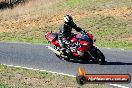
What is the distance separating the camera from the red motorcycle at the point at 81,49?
1702cm

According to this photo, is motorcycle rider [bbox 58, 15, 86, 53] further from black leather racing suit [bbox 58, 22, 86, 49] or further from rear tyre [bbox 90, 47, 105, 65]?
rear tyre [bbox 90, 47, 105, 65]

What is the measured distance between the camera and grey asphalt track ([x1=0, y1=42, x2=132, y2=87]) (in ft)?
52.0

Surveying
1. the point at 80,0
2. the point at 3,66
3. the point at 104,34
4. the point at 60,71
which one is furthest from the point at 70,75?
the point at 80,0

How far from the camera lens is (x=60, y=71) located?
15.6 metres

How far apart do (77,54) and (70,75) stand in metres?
3.17

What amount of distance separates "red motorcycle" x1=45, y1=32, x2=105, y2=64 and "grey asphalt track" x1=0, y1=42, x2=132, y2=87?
37 centimetres

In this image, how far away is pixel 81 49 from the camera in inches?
688

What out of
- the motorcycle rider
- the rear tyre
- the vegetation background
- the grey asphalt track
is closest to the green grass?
the vegetation background

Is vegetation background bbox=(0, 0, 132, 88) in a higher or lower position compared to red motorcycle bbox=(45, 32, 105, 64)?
lower

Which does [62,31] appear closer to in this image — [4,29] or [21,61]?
[21,61]

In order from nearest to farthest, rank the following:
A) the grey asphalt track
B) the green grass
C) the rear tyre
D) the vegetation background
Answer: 1. the green grass
2. the grey asphalt track
3. the rear tyre
4. the vegetation background

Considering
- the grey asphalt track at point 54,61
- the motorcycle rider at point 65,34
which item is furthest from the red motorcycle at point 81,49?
the grey asphalt track at point 54,61

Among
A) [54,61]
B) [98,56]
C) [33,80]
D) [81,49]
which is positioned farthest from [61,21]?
[33,80]

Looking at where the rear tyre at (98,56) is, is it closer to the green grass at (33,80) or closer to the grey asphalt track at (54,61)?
the grey asphalt track at (54,61)
